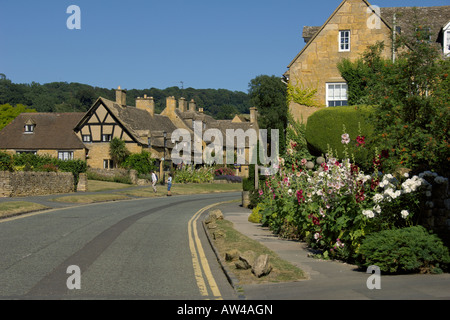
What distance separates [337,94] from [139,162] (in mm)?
34640

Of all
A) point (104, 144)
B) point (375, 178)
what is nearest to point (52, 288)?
point (375, 178)

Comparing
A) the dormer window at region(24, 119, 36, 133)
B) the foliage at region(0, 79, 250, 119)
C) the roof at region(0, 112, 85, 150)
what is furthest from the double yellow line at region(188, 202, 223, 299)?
the foliage at region(0, 79, 250, 119)

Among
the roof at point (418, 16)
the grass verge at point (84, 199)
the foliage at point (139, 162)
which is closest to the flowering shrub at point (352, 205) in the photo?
the roof at point (418, 16)

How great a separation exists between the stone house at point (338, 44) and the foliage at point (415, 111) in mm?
16204

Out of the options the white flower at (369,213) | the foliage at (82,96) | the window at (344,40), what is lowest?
the white flower at (369,213)

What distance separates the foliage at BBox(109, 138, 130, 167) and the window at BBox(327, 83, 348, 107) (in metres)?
35.6

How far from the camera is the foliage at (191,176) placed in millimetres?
61188

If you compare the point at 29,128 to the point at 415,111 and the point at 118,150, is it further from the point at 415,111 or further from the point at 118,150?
the point at 415,111

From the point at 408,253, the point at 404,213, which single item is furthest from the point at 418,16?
the point at 408,253

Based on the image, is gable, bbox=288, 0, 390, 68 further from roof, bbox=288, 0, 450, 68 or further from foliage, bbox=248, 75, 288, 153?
foliage, bbox=248, 75, 288, 153

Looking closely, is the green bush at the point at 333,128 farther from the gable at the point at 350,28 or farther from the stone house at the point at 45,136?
the stone house at the point at 45,136

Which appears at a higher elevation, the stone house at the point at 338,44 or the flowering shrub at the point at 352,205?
the stone house at the point at 338,44

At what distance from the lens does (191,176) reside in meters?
62.3

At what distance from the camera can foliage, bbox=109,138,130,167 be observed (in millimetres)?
60281
